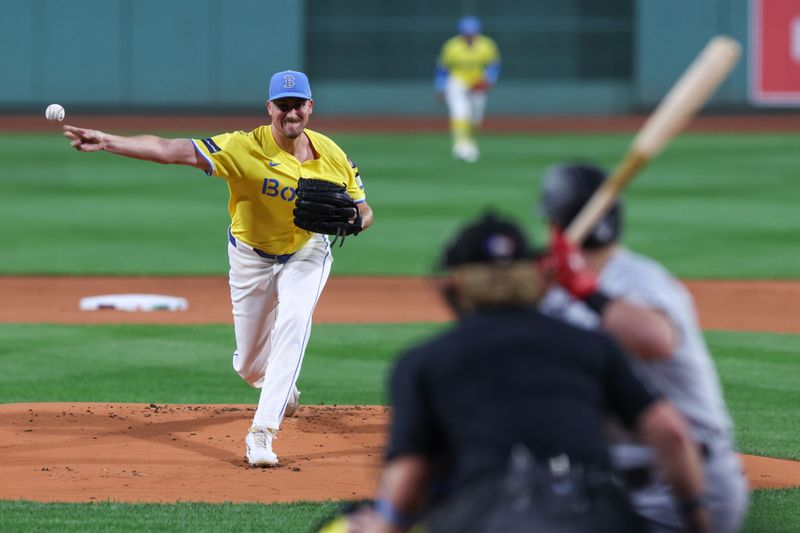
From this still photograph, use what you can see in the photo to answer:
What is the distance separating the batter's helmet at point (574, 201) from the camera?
423cm

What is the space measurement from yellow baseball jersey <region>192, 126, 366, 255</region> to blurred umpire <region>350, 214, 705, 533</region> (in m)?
4.39

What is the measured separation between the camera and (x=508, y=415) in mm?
3635

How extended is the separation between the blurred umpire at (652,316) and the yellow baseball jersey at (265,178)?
13.0 ft

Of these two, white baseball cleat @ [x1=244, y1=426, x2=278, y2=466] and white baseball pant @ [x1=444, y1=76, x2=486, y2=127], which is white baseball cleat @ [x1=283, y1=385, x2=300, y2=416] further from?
white baseball pant @ [x1=444, y1=76, x2=486, y2=127]

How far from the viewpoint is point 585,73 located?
125 feet

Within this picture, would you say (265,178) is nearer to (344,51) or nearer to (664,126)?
(664,126)

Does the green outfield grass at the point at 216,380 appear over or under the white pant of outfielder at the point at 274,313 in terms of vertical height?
under

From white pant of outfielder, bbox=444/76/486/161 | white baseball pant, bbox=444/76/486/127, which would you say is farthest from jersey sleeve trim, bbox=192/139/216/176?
white baseball pant, bbox=444/76/486/127

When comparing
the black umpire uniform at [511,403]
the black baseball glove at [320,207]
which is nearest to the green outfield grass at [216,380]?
the black baseball glove at [320,207]

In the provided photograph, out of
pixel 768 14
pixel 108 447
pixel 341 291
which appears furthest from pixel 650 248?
pixel 768 14

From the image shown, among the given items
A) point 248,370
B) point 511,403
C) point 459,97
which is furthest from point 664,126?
point 459,97

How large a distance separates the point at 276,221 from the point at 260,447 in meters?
1.34

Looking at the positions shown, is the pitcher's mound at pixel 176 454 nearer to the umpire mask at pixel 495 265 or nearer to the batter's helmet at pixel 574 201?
the batter's helmet at pixel 574 201

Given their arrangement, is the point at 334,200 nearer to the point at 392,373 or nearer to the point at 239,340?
the point at 239,340
